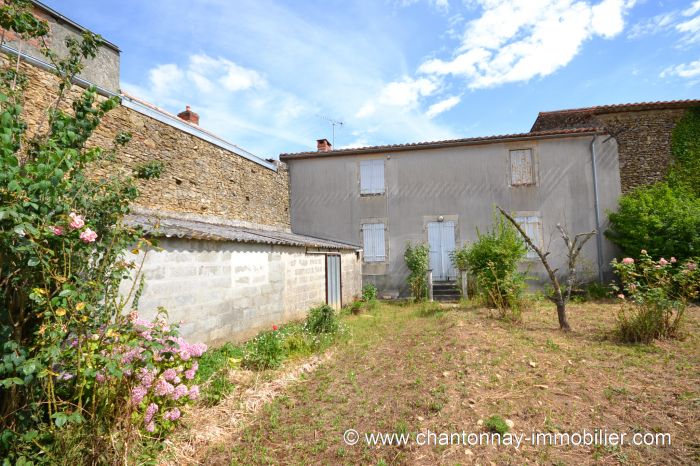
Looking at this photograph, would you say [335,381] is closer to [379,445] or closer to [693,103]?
[379,445]

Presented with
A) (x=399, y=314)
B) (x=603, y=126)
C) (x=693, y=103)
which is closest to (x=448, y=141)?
(x=603, y=126)

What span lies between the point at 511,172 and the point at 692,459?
35.7ft

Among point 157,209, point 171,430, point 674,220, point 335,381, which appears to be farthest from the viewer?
point 674,220

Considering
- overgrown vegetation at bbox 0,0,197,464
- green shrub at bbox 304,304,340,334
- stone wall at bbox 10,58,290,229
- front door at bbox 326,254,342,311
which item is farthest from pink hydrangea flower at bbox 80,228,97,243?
front door at bbox 326,254,342,311

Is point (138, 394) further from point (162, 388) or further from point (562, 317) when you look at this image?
point (562, 317)

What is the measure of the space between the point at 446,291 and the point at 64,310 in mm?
11102

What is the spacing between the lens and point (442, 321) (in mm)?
7848

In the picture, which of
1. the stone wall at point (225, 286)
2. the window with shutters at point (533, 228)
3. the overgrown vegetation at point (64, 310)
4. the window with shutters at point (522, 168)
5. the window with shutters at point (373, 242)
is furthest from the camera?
the window with shutters at point (373, 242)

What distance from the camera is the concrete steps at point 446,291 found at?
1167 centimetres

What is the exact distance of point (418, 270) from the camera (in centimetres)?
1194

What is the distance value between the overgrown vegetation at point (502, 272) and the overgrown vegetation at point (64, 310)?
6.93 m

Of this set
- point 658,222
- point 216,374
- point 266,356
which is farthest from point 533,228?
point 216,374

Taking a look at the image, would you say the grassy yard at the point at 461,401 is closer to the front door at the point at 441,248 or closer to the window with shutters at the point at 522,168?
the front door at the point at 441,248

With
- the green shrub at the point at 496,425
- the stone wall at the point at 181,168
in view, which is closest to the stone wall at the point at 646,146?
the green shrub at the point at 496,425
